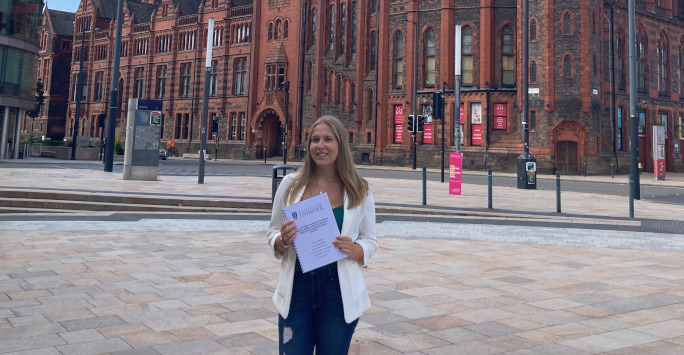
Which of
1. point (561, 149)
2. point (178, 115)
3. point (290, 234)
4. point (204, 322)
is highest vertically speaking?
point (178, 115)

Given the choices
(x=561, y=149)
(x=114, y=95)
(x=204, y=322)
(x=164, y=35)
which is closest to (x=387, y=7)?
(x=561, y=149)

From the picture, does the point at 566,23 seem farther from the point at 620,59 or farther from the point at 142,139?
the point at 142,139

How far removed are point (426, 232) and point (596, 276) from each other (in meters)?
3.80

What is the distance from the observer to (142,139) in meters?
18.0

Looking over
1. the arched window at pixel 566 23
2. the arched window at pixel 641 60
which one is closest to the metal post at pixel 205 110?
the arched window at pixel 566 23

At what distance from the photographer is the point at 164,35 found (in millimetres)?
57906

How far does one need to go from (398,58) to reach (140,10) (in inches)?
1606

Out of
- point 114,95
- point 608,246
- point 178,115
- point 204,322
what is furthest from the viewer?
point 178,115

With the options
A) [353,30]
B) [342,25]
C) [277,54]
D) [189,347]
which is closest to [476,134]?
[353,30]

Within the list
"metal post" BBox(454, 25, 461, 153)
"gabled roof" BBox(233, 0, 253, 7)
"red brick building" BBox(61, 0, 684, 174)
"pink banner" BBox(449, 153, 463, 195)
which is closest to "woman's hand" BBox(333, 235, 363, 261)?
"pink banner" BBox(449, 153, 463, 195)

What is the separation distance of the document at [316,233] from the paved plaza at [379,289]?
2.80 feet

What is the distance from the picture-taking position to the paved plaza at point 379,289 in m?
3.72

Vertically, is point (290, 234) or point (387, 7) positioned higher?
point (387, 7)

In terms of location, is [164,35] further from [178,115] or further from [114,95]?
[114,95]
